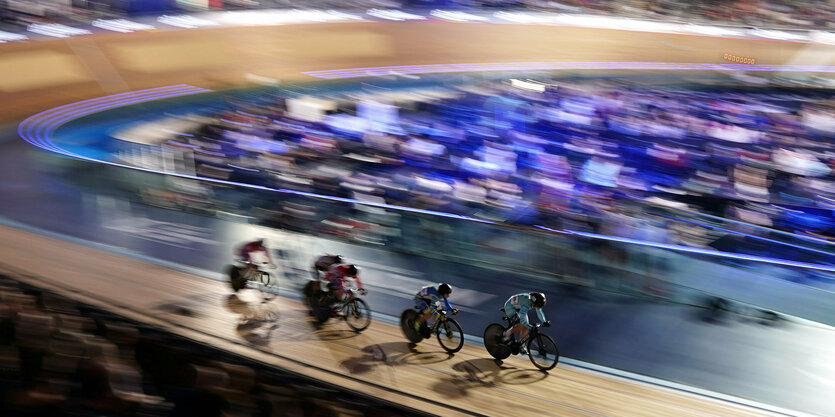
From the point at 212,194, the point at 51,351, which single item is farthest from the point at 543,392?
the point at 212,194

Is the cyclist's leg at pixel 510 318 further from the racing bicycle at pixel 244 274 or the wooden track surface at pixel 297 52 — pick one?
the wooden track surface at pixel 297 52

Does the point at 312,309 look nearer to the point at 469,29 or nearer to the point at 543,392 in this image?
the point at 543,392

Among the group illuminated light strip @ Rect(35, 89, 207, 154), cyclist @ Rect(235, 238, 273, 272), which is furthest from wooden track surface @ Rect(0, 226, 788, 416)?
illuminated light strip @ Rect(35, 89, 207, 154)

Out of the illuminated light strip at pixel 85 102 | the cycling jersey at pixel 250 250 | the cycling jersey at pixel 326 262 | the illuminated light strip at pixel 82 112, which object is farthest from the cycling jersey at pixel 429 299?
the illuminated light strip at pixel 85 102

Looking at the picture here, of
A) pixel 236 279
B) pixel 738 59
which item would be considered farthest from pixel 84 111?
pixel 738 59

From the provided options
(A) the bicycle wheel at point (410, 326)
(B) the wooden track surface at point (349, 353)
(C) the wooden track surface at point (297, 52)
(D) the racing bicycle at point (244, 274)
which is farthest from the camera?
(C) the wooden track surface at point (297, 52)

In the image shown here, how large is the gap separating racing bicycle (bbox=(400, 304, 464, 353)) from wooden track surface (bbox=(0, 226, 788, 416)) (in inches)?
4.0

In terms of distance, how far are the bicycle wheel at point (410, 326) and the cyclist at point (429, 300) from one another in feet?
0.14

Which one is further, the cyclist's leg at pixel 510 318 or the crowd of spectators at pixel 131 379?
the cyclist's leg at pixel 510 318

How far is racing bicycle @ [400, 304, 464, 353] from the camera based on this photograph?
643cm

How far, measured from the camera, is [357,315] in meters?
6.78

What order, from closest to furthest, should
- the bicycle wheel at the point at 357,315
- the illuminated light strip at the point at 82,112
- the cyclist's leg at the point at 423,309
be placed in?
the cyclist's leg at the point at 423,309, the bicycle wheel at the point at 357,315, the illuminated light strip at the point at 82,112

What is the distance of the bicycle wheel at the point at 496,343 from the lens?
6.28 m

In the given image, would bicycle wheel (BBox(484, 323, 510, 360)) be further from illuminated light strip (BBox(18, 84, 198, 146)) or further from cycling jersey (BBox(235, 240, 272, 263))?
illuminated light strip (BBox(18, 84, 198, 146))
